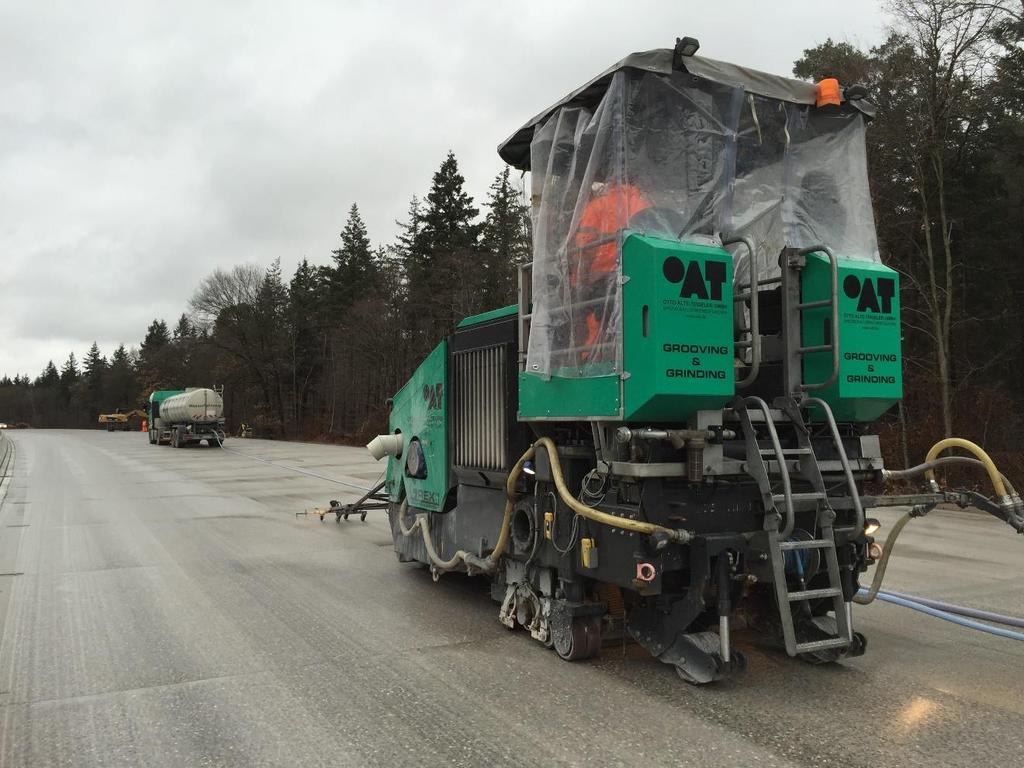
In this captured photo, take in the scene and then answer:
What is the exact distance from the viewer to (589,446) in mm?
4953

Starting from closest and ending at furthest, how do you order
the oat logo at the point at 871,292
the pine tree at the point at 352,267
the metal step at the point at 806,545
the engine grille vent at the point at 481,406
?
the metal step at the point at 806,545 → the oat logo at the point at 871,292 → the engine grille vent at the point at 481,406 → the pine tree at the point at 352,267

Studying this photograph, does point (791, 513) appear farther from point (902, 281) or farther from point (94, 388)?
point (94, 388)

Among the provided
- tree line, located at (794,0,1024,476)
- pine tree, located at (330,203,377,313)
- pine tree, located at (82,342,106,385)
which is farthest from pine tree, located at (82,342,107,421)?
tree line, located at (794,0,1024,476)

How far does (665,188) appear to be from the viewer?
4.64 meters

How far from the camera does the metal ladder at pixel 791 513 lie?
4.19 metres

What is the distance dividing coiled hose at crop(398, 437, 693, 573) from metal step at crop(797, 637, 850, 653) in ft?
2.63

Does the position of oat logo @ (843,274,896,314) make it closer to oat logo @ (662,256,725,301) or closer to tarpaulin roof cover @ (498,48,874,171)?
oat logo @ (662,256,725,301)

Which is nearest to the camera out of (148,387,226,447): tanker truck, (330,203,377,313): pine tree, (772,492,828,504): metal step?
(772,492,828,504): metal step

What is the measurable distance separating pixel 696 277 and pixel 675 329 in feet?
1.14

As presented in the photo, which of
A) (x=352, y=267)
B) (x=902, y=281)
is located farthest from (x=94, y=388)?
(x=902, y=281)

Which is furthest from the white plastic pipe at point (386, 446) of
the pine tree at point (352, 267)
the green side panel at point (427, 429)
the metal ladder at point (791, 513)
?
the pine tree at point (352, 267)

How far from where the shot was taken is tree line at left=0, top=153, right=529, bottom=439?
116ft

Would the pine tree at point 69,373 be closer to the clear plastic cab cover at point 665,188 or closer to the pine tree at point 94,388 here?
the pine tree at point 94,388

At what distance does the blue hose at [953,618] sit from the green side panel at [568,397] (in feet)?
11.1
